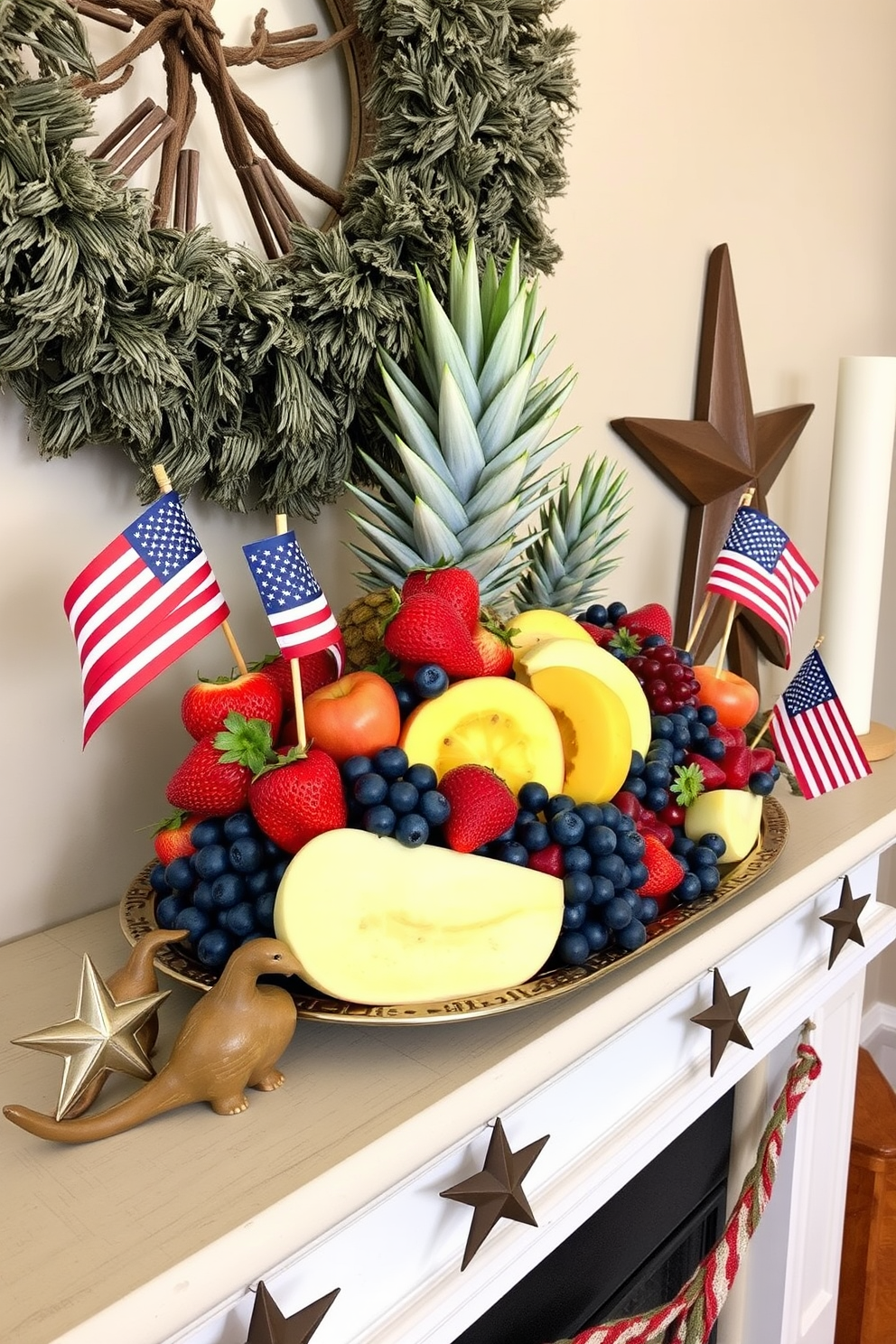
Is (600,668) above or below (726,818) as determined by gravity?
above

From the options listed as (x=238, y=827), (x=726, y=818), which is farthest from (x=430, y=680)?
(x=726, y=818)

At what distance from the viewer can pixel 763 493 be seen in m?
1.42

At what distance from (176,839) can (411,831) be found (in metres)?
0.14

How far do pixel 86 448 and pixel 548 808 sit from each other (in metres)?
0.40

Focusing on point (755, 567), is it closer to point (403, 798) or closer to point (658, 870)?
point (658, 870)

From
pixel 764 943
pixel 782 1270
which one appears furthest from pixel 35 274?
pixel 782 1270

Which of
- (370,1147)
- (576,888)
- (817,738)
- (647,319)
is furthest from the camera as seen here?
(647,319)

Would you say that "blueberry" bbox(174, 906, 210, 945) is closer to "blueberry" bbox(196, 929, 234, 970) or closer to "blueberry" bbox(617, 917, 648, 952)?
"blueberry" bbox(196, 929, 234, 970)

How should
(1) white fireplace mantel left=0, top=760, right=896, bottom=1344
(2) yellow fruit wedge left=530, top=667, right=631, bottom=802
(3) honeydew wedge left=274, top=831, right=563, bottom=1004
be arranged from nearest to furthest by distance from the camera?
1. (1) white fireplace mantel left=0, top=760, right=896, bottom=1344
2. (3) honeydew wedge left=274, top=831, right=563, bottom=1004
3. (2) yellow fruit wedge left=530, top=667, right=631, bottom=802

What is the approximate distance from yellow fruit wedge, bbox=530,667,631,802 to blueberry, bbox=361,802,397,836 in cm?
15

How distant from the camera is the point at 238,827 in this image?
1.78ft

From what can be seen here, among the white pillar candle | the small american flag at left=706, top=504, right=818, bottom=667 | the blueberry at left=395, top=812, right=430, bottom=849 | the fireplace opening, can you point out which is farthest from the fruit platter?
the white pillar candle

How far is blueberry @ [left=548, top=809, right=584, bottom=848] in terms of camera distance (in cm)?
57

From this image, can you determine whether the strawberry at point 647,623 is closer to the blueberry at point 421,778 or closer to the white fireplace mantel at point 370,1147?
the white fireplace mantel at point 370,1147
